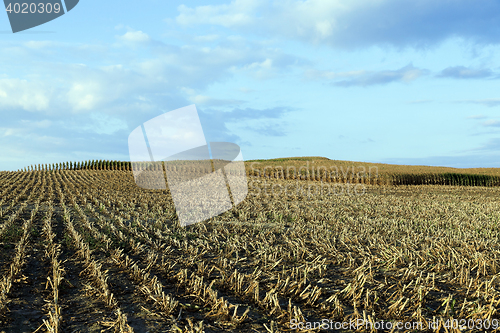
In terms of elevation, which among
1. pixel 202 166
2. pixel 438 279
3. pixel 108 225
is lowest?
pixel 438 279

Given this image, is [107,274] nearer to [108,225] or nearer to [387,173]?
[108,225]

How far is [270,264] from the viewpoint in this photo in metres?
6.42

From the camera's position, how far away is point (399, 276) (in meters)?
6.11

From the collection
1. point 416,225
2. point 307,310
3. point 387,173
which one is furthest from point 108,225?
point 387,173

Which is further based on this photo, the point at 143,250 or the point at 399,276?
the point at 143,250

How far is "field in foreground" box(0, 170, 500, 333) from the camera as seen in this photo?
450 centimetres

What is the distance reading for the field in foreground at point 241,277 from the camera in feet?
14.8

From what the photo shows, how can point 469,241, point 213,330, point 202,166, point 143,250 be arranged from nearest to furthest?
point 213,330 → point 143,250 → point 469,241 → point 202,166

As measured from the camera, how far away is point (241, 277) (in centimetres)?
540

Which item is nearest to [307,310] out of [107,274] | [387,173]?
[107,274]

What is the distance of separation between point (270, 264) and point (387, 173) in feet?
101

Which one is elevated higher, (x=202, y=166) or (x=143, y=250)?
(x=202, y=166)

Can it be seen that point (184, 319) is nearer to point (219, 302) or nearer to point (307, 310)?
point (219, 302)

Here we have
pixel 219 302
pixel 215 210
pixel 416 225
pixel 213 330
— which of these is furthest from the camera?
pixel 215 210
